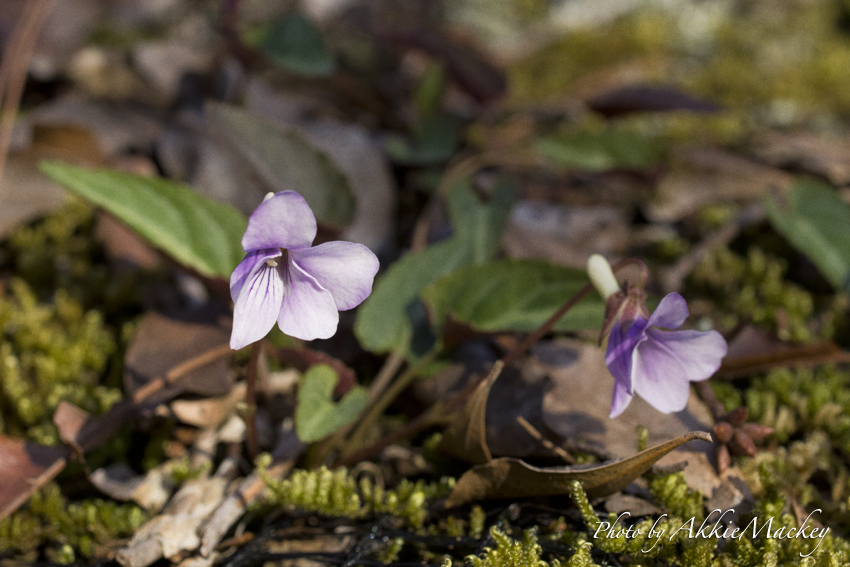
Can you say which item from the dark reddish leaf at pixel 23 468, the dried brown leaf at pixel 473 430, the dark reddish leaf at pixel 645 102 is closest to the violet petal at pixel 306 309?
the dried brown leaf at pixel 473 430

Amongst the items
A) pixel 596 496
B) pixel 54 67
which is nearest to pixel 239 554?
pixel 596 496

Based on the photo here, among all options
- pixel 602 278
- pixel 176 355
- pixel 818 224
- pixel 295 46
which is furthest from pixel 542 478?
pixel 295 46

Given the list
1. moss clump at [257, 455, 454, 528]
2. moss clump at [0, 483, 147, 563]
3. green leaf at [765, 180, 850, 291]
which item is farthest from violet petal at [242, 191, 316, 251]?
green leaf at [765, 180, 850, 291]

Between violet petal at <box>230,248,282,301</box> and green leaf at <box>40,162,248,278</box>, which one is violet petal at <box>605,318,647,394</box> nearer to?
violet petal at <box>230,248,282,301</box>

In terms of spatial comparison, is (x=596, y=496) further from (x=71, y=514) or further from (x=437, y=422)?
(x=71, y=514)

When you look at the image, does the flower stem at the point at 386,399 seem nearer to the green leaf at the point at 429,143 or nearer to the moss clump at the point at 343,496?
the moss clump at the point at 343,496

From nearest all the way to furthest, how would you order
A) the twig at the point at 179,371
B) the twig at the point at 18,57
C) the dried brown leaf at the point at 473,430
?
the dried brown leaf at the point at 473,430 → the twig at the point at 179,371 → the twig at the point at 18,57
